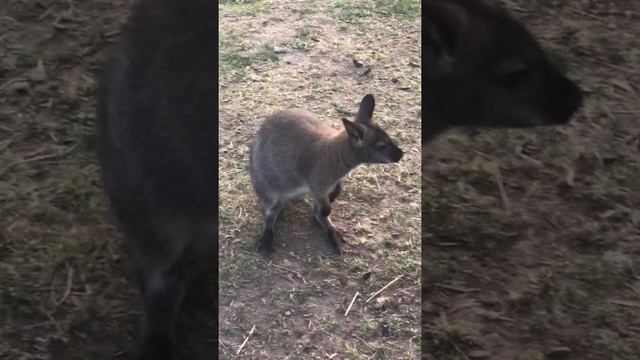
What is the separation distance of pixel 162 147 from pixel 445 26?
1.01 m

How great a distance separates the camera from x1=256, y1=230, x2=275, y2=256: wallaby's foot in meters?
2.54

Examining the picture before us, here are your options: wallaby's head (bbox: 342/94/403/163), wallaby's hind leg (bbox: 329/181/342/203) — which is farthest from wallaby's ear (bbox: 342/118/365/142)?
wallaby's hind leg (bbox: 329/181/342/203)

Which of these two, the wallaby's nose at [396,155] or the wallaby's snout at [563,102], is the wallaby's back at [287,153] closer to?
the wallaby's nose at [396,155]

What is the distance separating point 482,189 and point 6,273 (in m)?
1.57

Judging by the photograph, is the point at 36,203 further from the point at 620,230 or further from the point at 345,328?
the point at 620,230

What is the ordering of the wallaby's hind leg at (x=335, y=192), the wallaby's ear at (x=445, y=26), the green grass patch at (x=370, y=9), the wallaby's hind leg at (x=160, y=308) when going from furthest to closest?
the green grass patch at (x=370, y=9) < the wallaby's hind leg at (x=335, y=192) < the wallaby's ear at (x=445, y=26) < the wallaby's hind leg at (x=160, y=308)

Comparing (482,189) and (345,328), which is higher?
(482,189)

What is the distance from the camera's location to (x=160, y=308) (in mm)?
2375

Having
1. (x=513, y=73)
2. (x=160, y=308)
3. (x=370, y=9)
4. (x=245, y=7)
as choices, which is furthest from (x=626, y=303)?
(x=245, y=7)

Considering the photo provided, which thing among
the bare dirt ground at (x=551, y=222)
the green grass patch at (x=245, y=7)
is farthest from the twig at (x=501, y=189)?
the green grass patch at (x=245, y=7)

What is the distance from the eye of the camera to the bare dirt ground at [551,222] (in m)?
2.39

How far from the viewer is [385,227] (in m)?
2.60

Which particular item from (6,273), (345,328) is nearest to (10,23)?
(6,273)

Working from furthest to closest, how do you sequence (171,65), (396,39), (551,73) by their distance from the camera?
(396,39), (551,73), (171,65)
